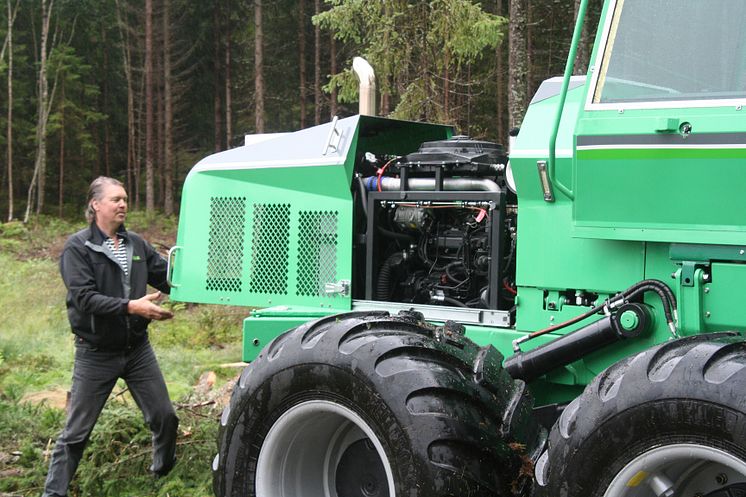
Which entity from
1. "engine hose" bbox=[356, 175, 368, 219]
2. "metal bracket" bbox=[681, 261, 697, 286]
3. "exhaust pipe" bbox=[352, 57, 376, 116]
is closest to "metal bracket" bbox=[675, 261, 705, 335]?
"metal bracket" bbox=[681, 261, 697, 286]

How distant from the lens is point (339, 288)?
16.0ft

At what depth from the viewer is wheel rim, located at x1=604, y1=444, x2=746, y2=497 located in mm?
2838

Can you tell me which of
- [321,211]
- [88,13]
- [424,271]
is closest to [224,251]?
[321,211]

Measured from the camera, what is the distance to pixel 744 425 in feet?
8.96

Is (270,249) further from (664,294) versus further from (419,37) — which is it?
(419,37)

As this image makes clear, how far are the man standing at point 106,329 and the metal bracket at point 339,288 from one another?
1107mm

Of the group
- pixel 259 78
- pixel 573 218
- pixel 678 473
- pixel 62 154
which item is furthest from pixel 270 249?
pixel 62 154

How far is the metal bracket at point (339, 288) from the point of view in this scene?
192 inches

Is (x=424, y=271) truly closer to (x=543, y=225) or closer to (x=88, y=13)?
(x=543, y=225)

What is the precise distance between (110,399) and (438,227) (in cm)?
350

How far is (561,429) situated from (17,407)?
5.43 m

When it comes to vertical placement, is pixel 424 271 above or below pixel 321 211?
below

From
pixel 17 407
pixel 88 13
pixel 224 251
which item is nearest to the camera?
pixel 224 251

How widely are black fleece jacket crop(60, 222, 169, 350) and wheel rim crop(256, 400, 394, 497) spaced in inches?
68.0
